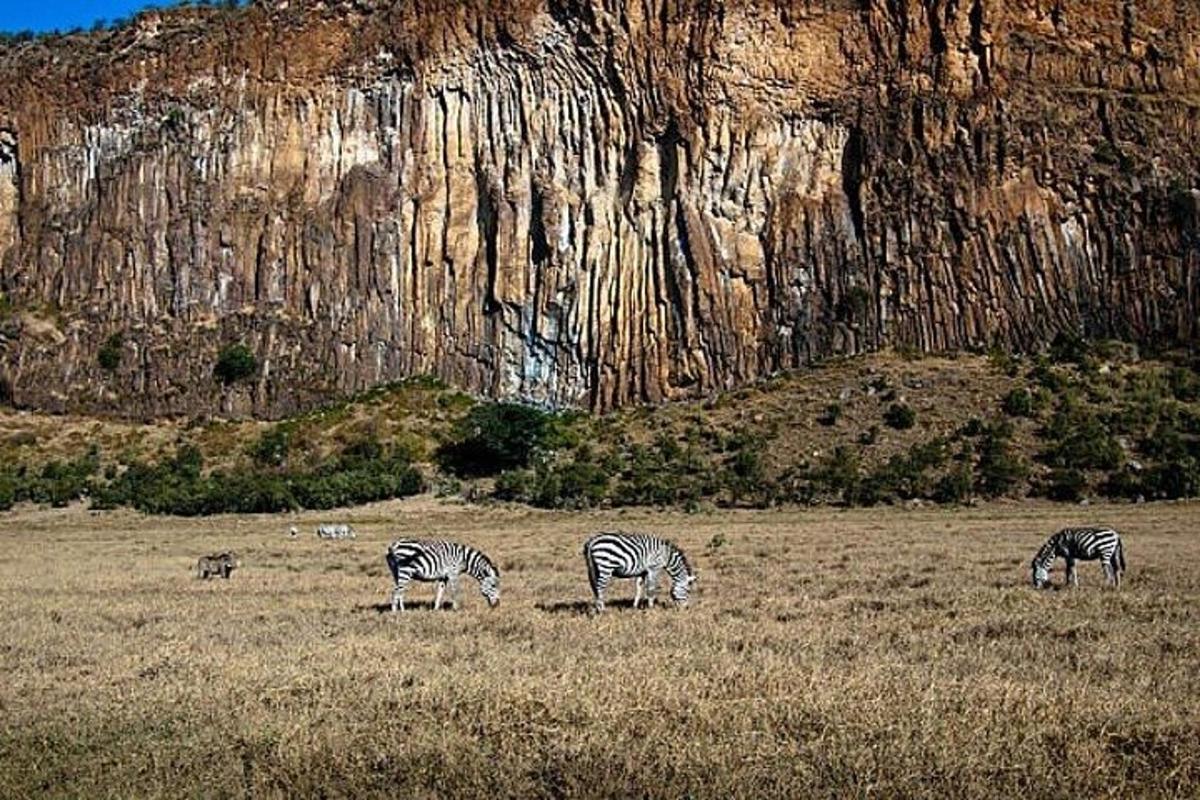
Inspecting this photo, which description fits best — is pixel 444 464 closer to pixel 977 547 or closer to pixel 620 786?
pixel 977 547

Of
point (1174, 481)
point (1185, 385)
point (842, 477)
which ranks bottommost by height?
point (1174, 481)

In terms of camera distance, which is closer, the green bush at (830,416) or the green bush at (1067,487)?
the green bush at (1067,487)

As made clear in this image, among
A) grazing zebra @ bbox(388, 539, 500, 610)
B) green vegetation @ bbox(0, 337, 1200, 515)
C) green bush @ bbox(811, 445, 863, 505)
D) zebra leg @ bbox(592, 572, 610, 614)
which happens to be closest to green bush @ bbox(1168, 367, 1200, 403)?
green vegetation @ bbox(0, 337, 1200, 515)

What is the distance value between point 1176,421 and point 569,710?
46.4 m

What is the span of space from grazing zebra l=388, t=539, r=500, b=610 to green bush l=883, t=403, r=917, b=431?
36.1 metres

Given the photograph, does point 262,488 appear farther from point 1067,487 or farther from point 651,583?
point 651,583

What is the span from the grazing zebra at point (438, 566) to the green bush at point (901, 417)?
118ft

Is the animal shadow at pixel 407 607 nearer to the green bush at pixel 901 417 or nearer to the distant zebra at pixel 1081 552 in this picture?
the distant zebra at pixel 1081 552

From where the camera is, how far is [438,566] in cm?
1842

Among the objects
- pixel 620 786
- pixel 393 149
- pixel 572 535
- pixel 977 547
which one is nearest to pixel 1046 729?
pixel 620 786

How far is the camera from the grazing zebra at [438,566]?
18.2m

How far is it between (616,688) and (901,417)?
143 feet

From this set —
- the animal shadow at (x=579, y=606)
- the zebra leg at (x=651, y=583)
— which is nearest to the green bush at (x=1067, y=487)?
the animal shadow at (x=579, y=606)

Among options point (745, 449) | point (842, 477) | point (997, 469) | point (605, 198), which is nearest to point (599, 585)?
point (842, 477)
